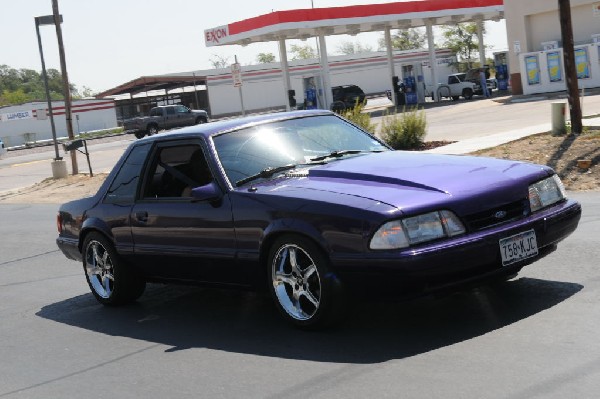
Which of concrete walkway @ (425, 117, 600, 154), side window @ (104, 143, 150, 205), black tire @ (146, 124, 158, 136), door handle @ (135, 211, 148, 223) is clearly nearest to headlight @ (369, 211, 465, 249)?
door handle @ (135, 211, 148, 223)

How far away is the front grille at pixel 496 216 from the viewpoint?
20.3 feet

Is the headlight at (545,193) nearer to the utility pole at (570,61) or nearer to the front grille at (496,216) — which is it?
the front grille at (496,216)

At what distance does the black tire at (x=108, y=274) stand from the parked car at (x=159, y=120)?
47.8 metres

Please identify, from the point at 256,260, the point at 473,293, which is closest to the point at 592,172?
the point at 473,293

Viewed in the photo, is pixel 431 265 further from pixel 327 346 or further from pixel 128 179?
pixel 128 179

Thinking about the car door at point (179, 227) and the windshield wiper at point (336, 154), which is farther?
the windshield wiper at point (336, 154)

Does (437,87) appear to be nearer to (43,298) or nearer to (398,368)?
(43,298)

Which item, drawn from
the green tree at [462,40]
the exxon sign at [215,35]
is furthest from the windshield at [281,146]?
the green tree at [462,40]

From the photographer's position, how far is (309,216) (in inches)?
250

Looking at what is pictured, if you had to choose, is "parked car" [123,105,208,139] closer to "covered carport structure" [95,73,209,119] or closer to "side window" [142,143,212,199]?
"covered carport structure" [95,73,209,119]

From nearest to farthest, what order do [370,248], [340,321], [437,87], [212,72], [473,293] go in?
[370,248] < [340,321] < [473,293] < [437,87] < [212,72]

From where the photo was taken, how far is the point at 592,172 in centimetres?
1407

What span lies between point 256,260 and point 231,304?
1369 mm

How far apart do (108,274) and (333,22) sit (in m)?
41.4
